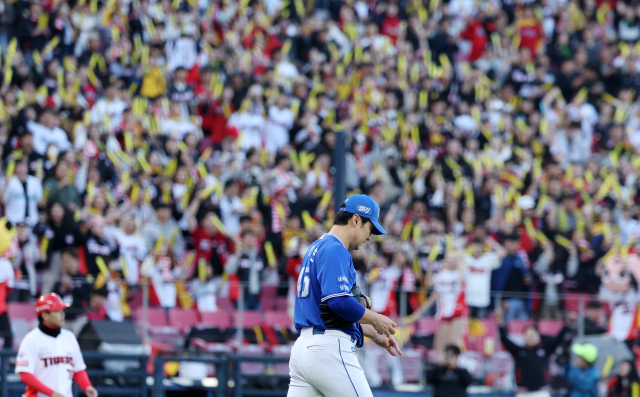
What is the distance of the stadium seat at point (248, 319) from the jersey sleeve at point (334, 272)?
5795mm

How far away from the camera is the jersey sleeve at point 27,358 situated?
8281 millimetres

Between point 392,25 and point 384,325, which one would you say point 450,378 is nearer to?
point 384,325

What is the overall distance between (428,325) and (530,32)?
11110 mm

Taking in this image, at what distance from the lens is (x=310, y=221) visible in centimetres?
1409

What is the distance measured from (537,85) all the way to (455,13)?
290cm

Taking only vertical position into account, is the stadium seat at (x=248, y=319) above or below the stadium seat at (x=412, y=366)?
above

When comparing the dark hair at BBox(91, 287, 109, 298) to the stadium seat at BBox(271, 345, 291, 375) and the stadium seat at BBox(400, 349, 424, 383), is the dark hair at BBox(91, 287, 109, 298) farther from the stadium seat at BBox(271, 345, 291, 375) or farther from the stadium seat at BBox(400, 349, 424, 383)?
the stadium seat at BBox(400, 349, 424, 383)

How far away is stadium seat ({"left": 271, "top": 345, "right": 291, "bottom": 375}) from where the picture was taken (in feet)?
38.5

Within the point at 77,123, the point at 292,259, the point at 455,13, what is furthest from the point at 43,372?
the point at 455,13

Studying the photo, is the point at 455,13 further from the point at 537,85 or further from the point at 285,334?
the point at 285,334

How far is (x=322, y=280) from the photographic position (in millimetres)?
6152

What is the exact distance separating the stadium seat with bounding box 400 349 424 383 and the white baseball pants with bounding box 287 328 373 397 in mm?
5979

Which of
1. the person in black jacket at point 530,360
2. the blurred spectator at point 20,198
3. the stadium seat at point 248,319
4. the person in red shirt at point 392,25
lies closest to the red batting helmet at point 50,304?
the stadium seat at point 248,319

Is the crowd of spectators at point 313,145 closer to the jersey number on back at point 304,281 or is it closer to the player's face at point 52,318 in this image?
the player's face at point 52,318
